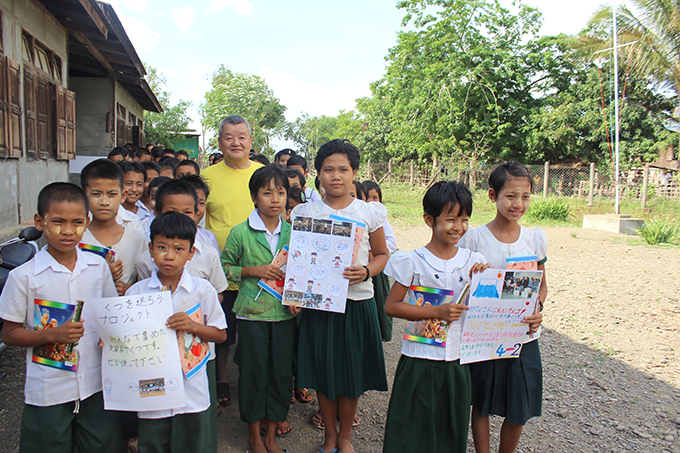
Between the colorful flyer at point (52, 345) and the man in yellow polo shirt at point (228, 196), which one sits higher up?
the man in yellow polo shirt at point (228, 196)

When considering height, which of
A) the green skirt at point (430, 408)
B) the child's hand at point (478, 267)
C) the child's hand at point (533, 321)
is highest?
the child's hand at point (478, 267)

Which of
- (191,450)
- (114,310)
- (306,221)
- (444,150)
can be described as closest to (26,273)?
(114,310)

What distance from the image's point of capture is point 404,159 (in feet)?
91.9

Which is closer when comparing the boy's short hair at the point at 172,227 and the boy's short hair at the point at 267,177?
the boy's short hair at the point at 172,227

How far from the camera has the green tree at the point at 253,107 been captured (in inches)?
1275

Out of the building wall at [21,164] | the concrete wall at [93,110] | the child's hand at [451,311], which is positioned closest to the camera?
the child's hand at [451,311]

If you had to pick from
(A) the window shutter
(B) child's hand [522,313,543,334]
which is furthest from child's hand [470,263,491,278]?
(A) the window shutter

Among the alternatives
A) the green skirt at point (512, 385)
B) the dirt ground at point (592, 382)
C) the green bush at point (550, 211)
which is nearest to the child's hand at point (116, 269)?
the dirt ground at point (592, 382)

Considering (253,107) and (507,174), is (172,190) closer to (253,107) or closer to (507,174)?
(507,174)

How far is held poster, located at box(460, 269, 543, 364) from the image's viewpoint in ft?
6.97

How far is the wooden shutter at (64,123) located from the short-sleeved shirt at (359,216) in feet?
20.7

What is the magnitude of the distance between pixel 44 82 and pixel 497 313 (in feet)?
23.9

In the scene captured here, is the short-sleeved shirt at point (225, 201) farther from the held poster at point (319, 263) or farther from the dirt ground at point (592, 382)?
the dirt ground at point (592, 382)

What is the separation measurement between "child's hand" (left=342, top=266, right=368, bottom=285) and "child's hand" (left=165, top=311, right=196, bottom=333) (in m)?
0.81
